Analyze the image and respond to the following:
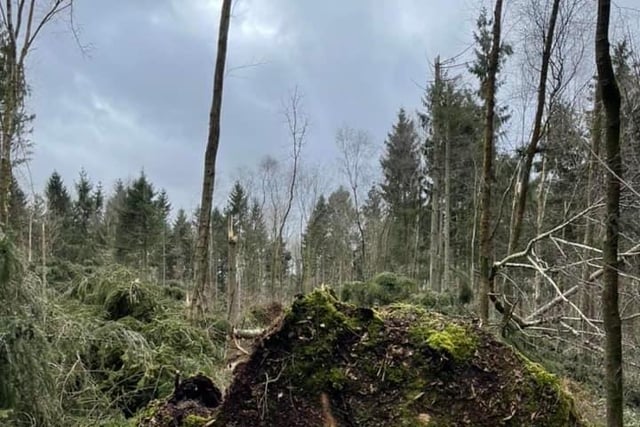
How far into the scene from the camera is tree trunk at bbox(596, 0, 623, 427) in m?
2.71

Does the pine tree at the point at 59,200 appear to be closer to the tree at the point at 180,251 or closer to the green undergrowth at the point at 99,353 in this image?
the tree at the point at 180,251

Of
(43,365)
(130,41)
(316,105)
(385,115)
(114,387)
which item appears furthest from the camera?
(385,115)

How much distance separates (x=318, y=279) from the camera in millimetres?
29547

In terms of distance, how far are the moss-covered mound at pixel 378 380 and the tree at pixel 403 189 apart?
20899mm

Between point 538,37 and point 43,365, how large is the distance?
25.7 feet

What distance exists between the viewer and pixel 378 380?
288 cm

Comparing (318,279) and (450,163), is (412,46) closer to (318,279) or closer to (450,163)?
(450,163)

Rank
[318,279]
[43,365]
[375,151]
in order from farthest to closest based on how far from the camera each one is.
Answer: [318,279], [375,151], [43,365]

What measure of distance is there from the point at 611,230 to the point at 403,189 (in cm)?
2177

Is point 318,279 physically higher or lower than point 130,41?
lower

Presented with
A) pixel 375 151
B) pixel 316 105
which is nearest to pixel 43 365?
pixel 316 105

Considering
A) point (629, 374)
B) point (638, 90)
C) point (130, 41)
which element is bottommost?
point (629, 374)

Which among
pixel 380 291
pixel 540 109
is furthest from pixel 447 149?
pixel 540 109

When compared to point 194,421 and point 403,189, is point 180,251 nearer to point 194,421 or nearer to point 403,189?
point 403,189
